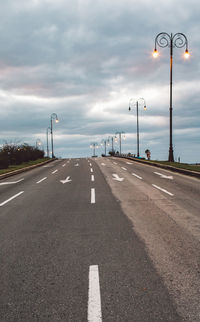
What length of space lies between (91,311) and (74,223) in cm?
358

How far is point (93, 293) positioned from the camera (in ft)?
10.5

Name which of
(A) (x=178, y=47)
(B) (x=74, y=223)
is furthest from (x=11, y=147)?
(B) (x=74, y=223)

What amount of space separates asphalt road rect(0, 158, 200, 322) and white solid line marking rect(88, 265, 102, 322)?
0.04 feet

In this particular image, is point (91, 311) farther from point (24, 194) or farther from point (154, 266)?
point (24, 194)

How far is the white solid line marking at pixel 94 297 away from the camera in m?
2.79

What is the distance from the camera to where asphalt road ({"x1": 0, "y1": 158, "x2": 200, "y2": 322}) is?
2.92 metres

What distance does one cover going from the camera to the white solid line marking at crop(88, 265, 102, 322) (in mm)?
2788

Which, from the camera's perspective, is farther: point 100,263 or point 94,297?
point 100,263

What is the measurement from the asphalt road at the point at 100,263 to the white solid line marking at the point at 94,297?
11 millimetres

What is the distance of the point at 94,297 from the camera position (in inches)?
123

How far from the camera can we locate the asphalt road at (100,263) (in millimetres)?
2916

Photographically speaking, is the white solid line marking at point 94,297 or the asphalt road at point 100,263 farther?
the asphalt road at point 100,263

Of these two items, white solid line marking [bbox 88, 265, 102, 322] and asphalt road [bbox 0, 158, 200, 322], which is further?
asphalt road [bbox 0, 158, 200, 322]

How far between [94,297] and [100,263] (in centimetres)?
95
